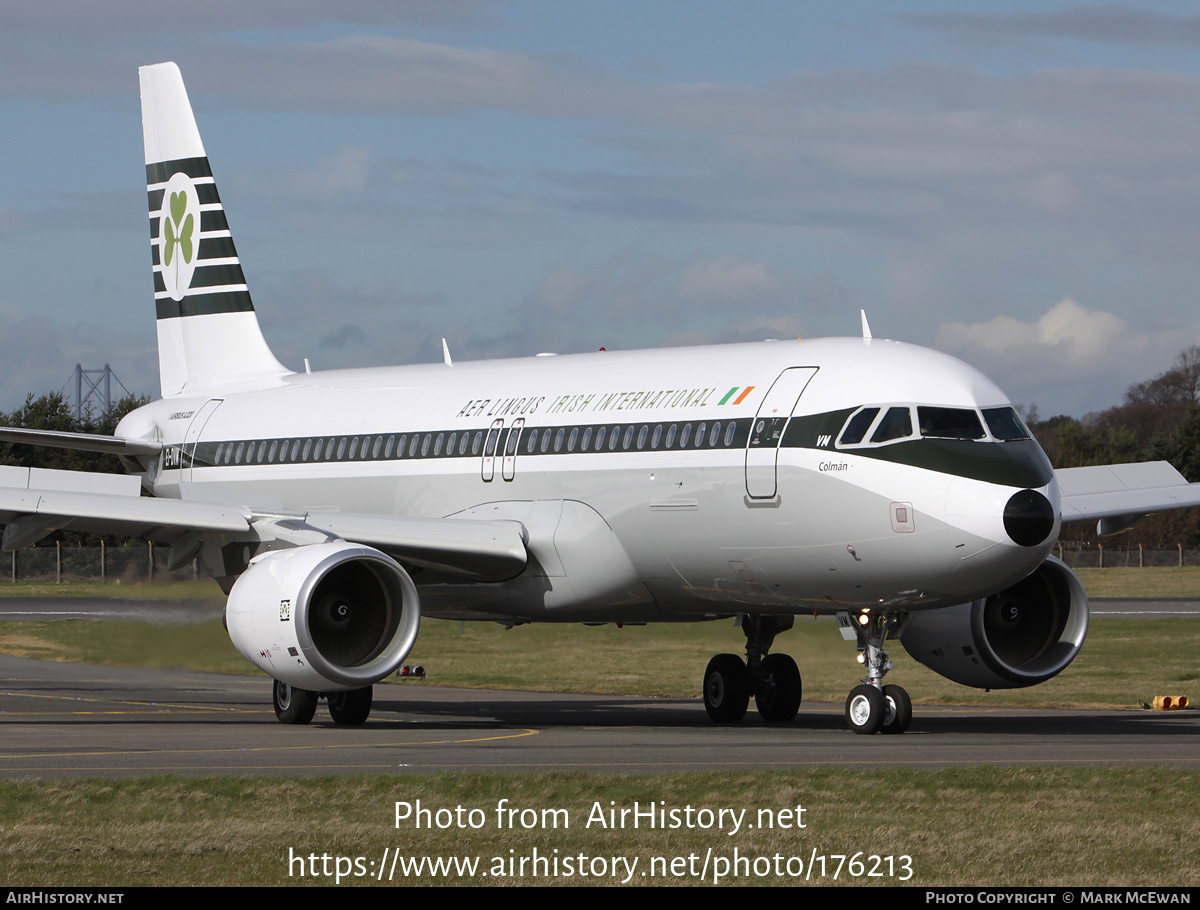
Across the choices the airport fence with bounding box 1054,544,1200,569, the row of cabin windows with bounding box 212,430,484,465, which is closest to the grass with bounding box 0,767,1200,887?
the row of cabin windows with bounding box 212,430,484,465

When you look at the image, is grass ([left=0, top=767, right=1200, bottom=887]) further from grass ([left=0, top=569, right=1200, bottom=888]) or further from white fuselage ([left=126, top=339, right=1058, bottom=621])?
white fuselage ([left=126, top=339, right=1058, bottom=621])

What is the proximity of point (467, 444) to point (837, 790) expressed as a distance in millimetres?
11110

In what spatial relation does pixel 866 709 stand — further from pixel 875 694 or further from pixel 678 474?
pixel 678 474

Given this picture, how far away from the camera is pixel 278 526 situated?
22172 millimetres

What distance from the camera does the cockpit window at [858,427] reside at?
63.4ft

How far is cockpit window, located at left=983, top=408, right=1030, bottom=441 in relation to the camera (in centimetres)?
1908

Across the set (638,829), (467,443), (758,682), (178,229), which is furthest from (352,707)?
(178,229)

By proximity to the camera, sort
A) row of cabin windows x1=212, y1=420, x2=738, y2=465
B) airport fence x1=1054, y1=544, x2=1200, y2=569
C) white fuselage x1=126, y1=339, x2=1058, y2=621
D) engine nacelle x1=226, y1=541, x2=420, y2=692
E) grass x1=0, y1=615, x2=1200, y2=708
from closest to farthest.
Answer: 1. white fuselage x1=126, y1=339, x2=1058, y2=621
2. engine nacelle x1=226, y1=541, x2=420, y2=692
3. row of cabin windows x1=212, y1=420, x2=738, y2=465
4. grass x1=0, y1=615, x2=1200, y2=708
5. airport fence x1=1054, y1=544, x2=1200, y2=569

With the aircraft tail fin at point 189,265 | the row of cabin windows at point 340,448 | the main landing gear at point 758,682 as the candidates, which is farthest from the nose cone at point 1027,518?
the aircraft tail fin at point 189,265

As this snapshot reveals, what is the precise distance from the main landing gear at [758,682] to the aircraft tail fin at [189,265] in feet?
34.9

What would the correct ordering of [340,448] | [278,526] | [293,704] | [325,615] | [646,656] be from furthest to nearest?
[646,656]
[340,448]
[293,704]
[278,526]
[325,615]

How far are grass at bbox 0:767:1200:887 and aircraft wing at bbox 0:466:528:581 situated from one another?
732 cm

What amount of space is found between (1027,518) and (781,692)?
6.16 m

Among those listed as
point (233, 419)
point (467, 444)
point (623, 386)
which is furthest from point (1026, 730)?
point (233, 419)
